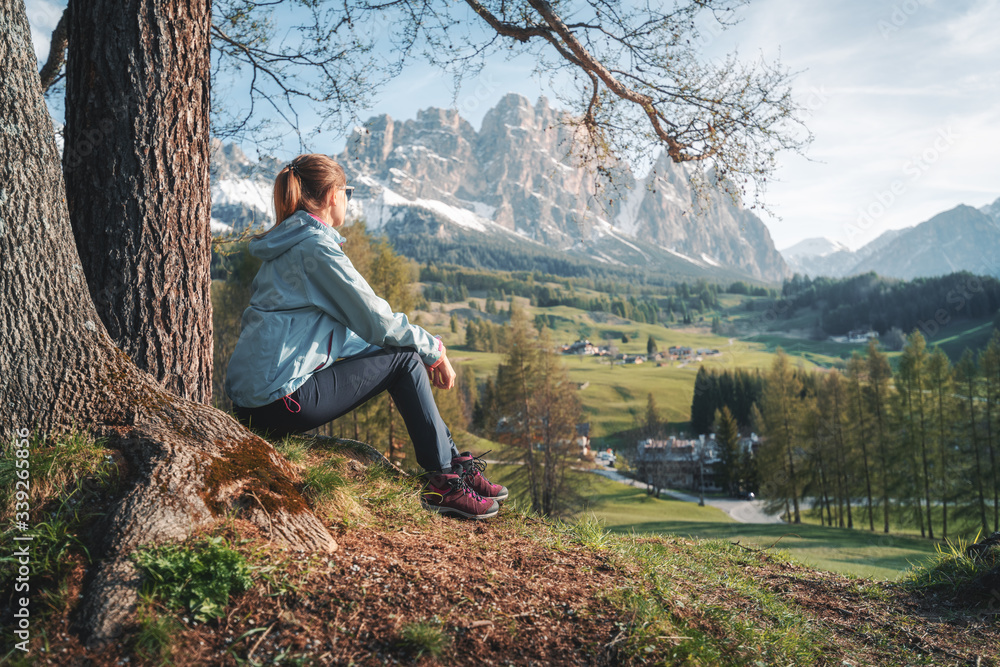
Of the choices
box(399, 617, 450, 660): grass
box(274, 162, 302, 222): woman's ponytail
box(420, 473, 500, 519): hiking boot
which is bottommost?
box(399, 617, 450, 660): grass

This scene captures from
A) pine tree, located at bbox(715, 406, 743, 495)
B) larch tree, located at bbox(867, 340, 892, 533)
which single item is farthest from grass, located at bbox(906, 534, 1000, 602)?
pine tree, located at bbox(715, 406, 743, 495)

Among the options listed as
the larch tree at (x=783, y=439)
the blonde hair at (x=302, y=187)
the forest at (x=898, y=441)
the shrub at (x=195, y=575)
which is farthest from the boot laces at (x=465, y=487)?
the larch tree at (x=783, y=439)

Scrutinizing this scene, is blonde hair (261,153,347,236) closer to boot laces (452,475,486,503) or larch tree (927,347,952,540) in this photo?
boot laces (452,475,486,503)

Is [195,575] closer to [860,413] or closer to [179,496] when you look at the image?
[179,496]

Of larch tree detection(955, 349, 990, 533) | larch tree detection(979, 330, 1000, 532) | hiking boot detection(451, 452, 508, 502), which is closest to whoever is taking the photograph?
hiking boot detection(451, 452, 508, 502)

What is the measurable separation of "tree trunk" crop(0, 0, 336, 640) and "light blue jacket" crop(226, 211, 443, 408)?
0.49 meters

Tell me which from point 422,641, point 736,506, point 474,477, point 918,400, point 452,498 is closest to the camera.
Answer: point 422,641

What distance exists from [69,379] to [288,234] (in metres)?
1.37

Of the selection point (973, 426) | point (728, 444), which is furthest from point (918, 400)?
point (728, 444)

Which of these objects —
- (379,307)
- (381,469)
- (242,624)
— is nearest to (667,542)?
(381,469)

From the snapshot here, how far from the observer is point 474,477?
4.10 m

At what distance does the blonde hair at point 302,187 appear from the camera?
147 inches

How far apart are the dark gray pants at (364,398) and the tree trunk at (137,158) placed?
97 cm

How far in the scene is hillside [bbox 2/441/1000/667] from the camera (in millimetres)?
2156
